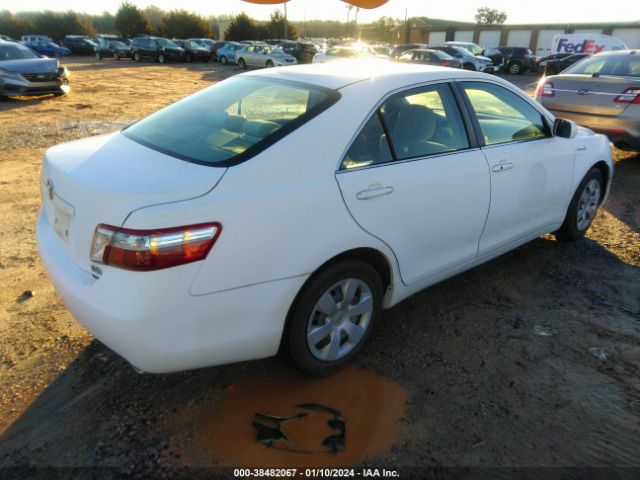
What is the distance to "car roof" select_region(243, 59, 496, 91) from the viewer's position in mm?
2797

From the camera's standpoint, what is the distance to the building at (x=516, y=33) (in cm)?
3688

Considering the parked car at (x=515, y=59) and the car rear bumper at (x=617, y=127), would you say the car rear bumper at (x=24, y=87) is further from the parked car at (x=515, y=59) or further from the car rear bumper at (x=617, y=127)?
the parked car at (x=515, y=59)

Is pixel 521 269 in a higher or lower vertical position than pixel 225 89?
lower

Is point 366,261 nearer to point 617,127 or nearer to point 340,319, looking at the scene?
point 340,319

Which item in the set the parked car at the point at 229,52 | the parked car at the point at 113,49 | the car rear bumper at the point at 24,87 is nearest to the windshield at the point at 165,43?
the parked car at the point at 229,52

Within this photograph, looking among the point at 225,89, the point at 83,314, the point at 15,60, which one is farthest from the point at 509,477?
the point at 15,60

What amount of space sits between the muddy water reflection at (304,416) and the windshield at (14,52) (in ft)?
44.5

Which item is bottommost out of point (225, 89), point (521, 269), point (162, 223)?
point (521, 269)

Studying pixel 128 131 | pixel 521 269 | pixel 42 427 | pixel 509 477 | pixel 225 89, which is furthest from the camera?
pixel 521 269

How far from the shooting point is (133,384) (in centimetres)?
267

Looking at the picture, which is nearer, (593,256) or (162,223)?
(162,223)

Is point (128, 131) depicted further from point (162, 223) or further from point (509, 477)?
point (509, 477)

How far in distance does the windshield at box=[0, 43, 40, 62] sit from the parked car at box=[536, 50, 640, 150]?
1266cm

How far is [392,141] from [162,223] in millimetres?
1408
